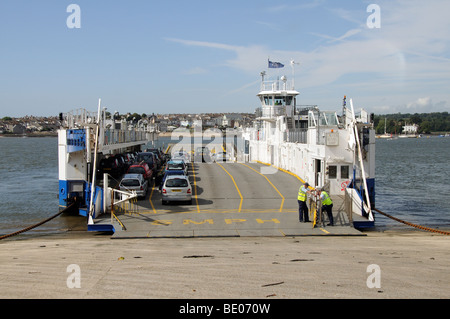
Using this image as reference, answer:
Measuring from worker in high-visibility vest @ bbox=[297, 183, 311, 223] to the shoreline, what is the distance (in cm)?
203

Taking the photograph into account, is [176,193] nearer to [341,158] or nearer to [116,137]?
[341,158]

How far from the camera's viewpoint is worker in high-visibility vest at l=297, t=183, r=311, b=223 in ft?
56.0

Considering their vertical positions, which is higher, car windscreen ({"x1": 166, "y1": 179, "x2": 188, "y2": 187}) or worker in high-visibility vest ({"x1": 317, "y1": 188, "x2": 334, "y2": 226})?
car windscreen ({"x1": 166, "y1": 179, "x2": 188, "y2": 187})

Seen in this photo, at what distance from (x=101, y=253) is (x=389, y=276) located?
788 centimetres

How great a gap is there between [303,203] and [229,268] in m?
7.34

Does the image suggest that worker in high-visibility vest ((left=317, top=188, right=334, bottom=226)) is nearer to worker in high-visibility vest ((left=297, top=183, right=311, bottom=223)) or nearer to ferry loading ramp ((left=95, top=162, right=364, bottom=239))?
ferry loading ramp ((left=95, top=162, right=364, bottom=239))

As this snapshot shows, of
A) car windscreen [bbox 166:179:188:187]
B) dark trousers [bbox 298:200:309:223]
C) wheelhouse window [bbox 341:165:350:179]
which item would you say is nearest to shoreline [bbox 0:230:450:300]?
dark trousers [bbox 298:200:309:223]

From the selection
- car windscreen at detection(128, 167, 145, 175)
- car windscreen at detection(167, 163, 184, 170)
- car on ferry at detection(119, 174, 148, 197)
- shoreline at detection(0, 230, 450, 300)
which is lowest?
shoreline at detection(0, 230, 450, 300)

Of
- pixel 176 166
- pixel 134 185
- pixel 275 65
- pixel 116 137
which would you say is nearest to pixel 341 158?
pixel 134 185

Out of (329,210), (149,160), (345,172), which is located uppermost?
(149,160)

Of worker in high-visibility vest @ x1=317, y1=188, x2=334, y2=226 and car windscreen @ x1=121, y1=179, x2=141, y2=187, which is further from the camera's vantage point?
car windscreen @ x1=121, y1=179, x2=141, y2=187

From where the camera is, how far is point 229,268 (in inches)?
417

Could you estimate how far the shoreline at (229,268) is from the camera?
28.3 ft
